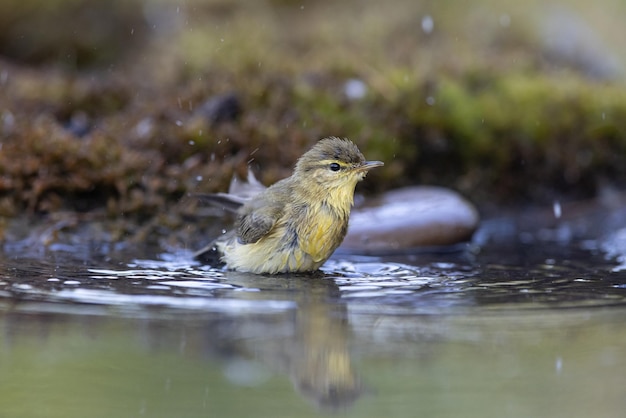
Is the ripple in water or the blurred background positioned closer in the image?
the ripple in water

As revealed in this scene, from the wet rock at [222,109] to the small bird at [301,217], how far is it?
221cm

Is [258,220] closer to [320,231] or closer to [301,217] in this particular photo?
[301,217]

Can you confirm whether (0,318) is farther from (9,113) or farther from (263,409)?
(9,113)

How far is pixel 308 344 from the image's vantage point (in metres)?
3.96

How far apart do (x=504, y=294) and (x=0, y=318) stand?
275 cm

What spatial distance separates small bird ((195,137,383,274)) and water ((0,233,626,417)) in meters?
0.20

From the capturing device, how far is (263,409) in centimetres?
327

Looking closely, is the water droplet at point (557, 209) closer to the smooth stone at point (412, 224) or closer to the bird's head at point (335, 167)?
the smooth stone at point (412, 224)

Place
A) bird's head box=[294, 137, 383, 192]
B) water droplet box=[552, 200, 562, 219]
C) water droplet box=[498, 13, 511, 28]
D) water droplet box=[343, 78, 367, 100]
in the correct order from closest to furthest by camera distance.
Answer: bird's head box=[294, 137, 383, 192] < water droplet box=[552, 200, 562, 219] < water droplet box=[343, 78, 367, 100] < water droplet box=[498, 13, 511, 28]

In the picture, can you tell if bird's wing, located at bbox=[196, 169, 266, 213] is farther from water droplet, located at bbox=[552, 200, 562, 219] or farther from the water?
water droplet, located at bbox=[552, 200, 562, 219]

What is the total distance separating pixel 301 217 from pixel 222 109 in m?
2.74

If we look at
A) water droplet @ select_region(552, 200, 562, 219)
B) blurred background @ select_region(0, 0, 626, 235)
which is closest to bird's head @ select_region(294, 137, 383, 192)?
blurred background @ select_region(0, 0, 626, 235)

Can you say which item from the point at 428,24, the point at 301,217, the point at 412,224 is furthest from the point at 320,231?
the point at 428,24

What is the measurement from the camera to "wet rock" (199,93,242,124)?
8.32 m
